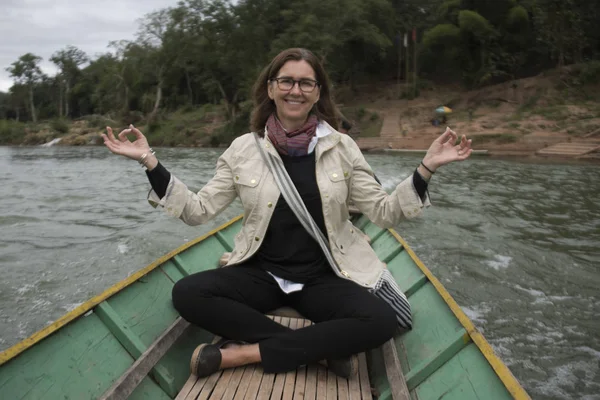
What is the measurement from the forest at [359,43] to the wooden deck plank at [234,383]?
25.2m

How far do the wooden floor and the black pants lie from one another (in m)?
0.06

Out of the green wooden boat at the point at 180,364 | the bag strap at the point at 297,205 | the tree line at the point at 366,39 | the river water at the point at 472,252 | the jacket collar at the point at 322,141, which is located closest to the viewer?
the green wooden boat at the point at 180,364

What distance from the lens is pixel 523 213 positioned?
9.30 meters

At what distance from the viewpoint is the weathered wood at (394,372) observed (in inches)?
78.0

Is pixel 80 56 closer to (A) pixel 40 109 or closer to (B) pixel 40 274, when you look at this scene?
(A) pixel 40 109

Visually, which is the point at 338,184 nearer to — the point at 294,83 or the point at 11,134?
the point at 294,83

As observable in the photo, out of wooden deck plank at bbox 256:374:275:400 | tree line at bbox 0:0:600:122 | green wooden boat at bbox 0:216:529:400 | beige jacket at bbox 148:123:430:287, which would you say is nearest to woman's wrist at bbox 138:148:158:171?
beige jacket at bbox 148:123:430:287

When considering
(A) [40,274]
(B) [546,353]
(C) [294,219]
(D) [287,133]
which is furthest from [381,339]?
(A) [40,274]

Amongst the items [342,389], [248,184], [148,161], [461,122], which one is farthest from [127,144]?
[461,122]

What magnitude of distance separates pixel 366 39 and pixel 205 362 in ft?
91.9

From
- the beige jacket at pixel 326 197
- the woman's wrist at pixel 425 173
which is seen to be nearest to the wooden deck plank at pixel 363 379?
the beige jacket at pixel 326 197

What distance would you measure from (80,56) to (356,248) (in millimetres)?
59583

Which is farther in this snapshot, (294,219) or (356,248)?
(356,248)

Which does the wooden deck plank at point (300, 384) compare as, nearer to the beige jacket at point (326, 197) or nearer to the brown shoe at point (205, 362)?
the brown shoe at point (205, 362)
